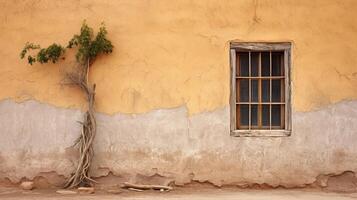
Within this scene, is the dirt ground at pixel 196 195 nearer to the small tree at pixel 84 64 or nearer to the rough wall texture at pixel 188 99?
the rough wall texture at pixel 188 99

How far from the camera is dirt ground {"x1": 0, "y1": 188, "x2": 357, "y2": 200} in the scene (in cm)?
822

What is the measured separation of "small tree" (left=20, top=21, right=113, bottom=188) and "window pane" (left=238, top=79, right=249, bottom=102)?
217 centimetres

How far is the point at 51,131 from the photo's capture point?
359 inches

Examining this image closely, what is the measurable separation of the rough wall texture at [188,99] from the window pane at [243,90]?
33 cm

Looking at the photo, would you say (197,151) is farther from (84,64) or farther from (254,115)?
(84,64)

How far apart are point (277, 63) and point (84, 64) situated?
3126mm

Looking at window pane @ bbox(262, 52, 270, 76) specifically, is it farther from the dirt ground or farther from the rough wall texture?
the dirt ground

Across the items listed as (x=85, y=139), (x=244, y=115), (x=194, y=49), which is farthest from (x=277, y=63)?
(x=85, y=139)

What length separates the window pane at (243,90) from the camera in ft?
30.6

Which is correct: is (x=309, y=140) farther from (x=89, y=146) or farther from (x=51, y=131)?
(x=51, y=131)

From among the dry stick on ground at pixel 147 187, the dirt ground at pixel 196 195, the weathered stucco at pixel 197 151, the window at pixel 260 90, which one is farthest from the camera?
the window at pixel 260 90

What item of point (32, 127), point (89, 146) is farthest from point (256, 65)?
point (32, 127)

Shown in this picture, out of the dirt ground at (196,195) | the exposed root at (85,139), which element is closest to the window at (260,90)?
the dirt ground at (196,195)

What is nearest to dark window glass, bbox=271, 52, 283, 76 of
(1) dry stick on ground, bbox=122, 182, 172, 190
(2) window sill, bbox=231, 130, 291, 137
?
(2) window sill, bbox=231, 130, 291, 137
